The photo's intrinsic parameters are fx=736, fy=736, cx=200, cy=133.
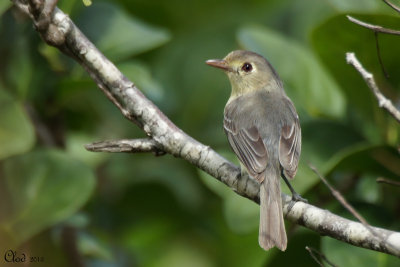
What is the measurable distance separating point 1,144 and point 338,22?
1991 millimetres

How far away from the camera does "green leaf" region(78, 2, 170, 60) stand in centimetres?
467

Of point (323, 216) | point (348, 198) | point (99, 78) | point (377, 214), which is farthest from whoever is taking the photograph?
point (348, 198)

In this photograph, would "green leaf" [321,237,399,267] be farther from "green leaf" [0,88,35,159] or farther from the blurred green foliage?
"green leaf" [0,88,35,159]

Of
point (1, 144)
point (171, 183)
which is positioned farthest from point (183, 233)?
point (1, 144)

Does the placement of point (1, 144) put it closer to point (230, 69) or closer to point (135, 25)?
point (135, 25)

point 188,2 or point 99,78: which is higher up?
point 99,78

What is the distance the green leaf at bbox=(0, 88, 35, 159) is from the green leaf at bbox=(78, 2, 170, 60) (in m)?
0.73

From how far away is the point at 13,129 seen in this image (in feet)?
13.7

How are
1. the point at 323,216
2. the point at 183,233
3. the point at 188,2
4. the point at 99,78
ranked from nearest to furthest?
the point at 323,216
the point at 99,78
the point at 183,233
the point at 188,2

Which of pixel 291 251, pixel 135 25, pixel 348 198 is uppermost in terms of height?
pixel 135 25

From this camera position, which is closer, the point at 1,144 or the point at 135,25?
the point at 1,144

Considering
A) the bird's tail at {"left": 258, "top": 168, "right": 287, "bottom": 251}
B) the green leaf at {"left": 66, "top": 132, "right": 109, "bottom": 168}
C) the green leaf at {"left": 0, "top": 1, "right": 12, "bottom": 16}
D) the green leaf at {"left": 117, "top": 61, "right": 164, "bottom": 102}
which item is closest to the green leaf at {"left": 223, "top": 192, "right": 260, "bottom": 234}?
the bird's tail at {"left": 258, "top": 168, "right": 287, "bottom": 251}

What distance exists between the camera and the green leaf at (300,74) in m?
4.61

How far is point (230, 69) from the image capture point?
4.91 metres
